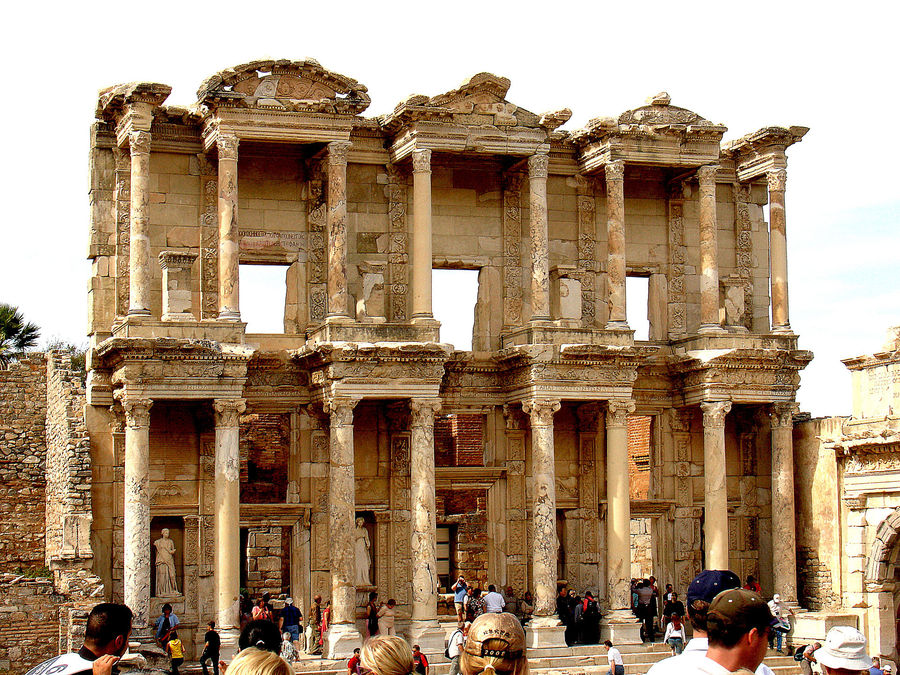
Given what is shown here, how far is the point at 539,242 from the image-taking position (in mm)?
25844

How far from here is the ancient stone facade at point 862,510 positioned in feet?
82.4

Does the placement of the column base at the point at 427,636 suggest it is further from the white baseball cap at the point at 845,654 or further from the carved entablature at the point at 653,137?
the white baseball cap at the point at 845,654

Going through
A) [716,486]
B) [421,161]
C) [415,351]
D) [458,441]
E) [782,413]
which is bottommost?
[716,486]

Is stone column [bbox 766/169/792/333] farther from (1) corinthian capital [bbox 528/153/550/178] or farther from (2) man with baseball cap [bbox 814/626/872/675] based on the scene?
(2) man with baseball cap [bbox 814/626/872/675]

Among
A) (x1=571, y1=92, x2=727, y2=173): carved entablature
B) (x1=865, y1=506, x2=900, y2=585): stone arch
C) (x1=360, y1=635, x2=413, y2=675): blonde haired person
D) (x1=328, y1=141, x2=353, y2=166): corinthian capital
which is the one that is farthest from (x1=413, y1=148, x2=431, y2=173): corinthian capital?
(x1=360, y1=635, x2=413, y2=675): blonde haired person

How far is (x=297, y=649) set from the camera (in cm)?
2398

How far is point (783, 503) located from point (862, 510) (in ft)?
5.03

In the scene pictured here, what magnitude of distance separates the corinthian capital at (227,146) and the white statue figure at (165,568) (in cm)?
647

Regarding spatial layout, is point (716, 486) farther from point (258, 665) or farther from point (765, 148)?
point (258, 665)

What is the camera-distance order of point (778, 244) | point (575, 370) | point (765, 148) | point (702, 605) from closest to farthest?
point (702, 605), point (575, 370), point (778, 244), point (765, 148)

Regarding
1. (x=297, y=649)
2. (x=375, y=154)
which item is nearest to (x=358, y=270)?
(x=375, y=154)

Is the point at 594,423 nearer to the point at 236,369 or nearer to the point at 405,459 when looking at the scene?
the point at 405,459

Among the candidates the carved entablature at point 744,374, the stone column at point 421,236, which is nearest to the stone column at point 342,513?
A: the stone column at point 421,236

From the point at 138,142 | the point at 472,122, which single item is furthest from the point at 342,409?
the point at 472,122
